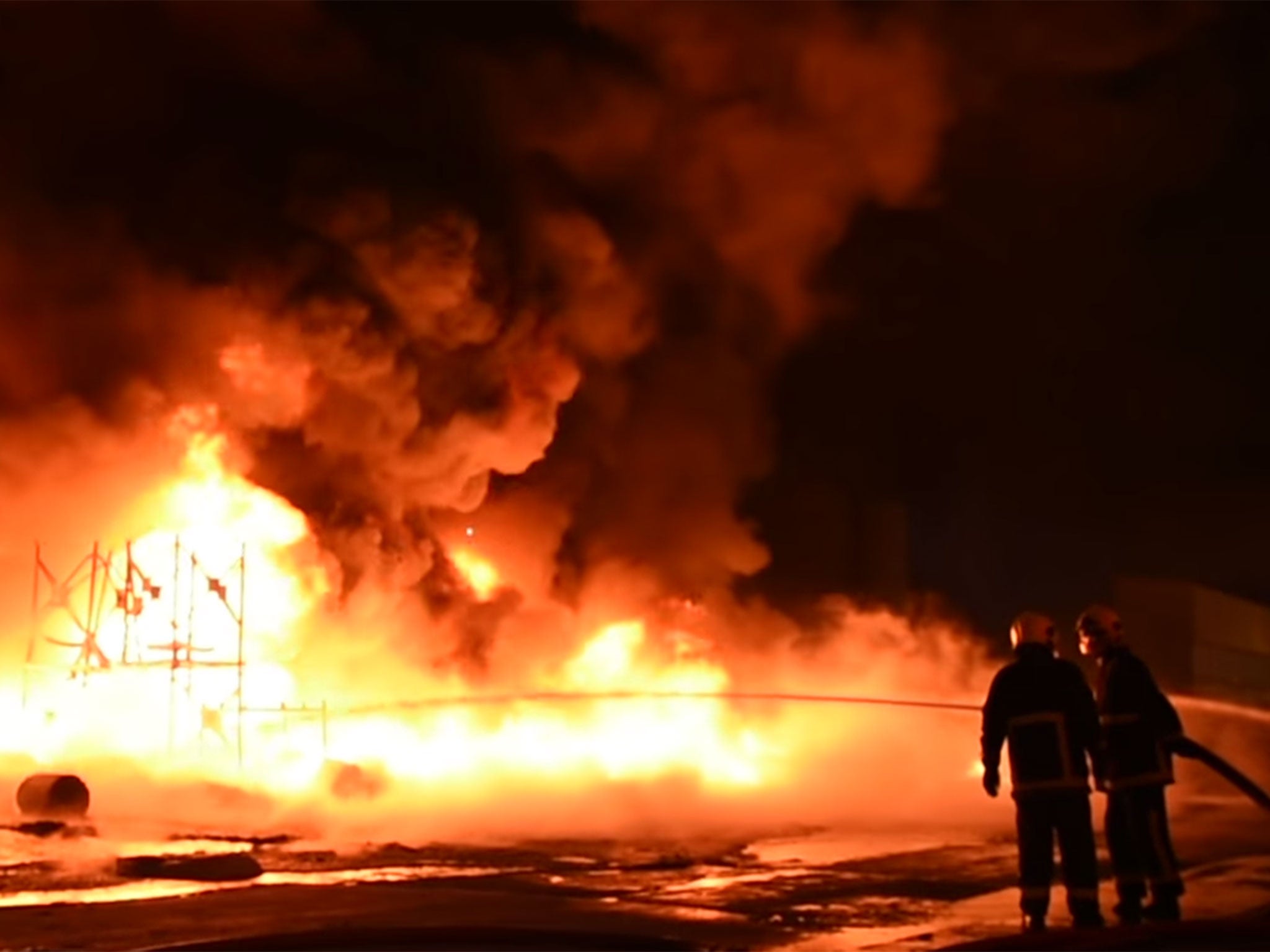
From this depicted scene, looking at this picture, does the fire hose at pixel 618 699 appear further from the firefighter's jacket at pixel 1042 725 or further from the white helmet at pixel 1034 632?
the firefighter's jacket at pixel 1042 725

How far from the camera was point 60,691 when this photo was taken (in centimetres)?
1855

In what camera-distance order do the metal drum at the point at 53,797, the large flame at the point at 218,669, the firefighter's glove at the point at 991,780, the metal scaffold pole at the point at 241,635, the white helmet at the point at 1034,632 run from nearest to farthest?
1. the firefighter's glove at the point at 991,780
2. the white helmet at the point at 1034,632
3. the metal drum at the point at 53,797
4. the metal scaffold pole at the point at 241,635
5. the large flame at the point at 218,669

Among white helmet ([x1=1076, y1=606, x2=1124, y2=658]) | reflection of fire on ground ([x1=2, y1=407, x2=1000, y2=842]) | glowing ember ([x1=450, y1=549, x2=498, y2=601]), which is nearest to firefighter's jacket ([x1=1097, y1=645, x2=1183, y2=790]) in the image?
white helmet ([x1=1076, y1=606, x2=1124, y2=658])

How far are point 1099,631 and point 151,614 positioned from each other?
13.1 metres

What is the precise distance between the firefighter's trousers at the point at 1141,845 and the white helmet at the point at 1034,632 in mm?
868

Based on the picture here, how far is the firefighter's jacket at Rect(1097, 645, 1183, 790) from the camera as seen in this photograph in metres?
8.07

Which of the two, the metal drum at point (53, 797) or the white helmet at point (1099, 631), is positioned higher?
the white helmet at point (1099, 631)

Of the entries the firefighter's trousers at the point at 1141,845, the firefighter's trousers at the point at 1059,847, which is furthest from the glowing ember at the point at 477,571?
the firefighter's trousers at the point at 1059,847

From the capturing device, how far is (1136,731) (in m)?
8.09

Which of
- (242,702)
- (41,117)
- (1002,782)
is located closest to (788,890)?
(1002,782)

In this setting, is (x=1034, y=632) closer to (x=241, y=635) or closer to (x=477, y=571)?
(x=241, y=635)

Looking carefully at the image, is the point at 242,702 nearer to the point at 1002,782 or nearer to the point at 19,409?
the point at 19,409

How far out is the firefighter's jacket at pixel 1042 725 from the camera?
7762mm

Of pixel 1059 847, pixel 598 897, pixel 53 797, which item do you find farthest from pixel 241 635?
pixel 1059 847
